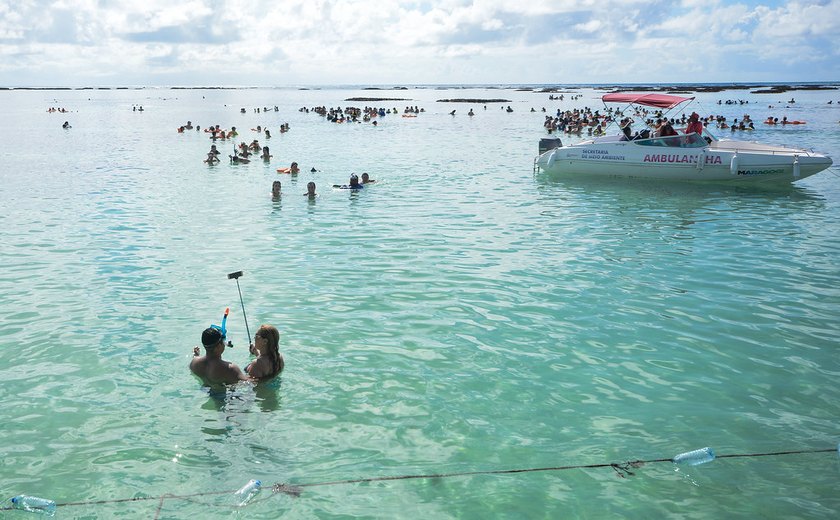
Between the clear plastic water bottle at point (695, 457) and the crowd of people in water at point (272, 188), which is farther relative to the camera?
the crowd of people in water at point (272, 188)

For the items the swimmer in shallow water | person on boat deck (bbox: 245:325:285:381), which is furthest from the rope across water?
the swimmer in shallow water

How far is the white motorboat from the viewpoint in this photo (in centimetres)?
2234

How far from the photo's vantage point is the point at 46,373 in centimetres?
859

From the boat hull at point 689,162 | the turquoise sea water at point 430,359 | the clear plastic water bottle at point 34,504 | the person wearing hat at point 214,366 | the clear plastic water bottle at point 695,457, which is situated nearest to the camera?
the clear plastic water bottle at point 34,504

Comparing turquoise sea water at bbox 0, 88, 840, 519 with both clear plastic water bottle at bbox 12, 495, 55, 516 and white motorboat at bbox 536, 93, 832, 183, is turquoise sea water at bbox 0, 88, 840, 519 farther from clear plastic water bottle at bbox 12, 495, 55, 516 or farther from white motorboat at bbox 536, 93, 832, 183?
white motorboat at bbox 536, 93, 832, 183

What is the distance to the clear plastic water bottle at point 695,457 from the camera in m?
6.50

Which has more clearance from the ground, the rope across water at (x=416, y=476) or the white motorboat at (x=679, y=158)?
the white motorboat at (x=679, y=158)

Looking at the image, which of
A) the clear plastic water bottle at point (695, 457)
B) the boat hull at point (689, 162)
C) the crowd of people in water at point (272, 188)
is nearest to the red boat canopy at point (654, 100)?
the crowd of people in water at point (272, 188)

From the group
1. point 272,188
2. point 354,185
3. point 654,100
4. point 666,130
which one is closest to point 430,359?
point 354,185

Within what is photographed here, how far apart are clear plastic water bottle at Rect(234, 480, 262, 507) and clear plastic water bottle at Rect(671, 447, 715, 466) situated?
14.2 ft

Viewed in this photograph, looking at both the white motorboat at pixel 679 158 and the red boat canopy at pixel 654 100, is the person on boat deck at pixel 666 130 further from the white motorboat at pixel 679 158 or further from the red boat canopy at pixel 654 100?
the red boat canopy at pixel 654 100

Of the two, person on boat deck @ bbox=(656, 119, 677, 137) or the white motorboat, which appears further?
person on boat deck @ bbox=(656, 119, 677, 137)

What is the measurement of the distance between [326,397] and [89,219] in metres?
13.9

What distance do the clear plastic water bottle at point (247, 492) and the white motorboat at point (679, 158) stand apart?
71.1 feet
